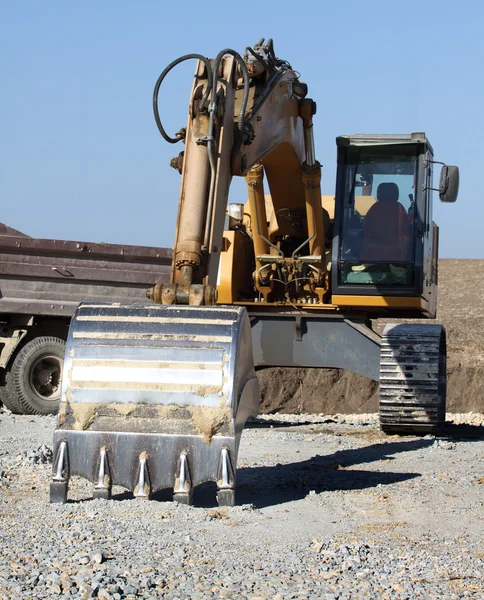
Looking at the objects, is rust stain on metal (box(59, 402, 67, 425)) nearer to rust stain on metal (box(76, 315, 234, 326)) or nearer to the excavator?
the excavator

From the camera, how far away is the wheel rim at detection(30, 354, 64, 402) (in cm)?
1143

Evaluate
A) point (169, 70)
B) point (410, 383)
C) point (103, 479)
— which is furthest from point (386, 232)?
point (103, 479)

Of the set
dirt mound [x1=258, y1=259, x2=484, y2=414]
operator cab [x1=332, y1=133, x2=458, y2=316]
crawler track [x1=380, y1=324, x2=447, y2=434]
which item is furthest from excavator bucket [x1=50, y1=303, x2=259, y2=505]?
dirt mound [x1=258, y1=259, x2=484, y2=414]

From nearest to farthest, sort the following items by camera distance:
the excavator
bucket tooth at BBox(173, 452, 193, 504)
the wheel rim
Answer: bucket tooth at BBox(173, 452, 193, 504), the excavator, the wheel rim

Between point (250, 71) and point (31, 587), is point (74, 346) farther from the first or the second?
point (250, 71)

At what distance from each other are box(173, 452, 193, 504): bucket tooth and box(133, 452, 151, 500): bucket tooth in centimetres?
16

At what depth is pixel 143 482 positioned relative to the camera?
5.33 meters

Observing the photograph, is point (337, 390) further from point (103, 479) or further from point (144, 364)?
point (103, 479)

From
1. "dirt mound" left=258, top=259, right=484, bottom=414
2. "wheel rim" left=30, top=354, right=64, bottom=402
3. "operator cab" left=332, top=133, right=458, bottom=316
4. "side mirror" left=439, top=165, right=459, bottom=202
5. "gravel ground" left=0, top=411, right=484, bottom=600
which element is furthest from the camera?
"dirt mound" left=258, top=259, right=484, bottom=414

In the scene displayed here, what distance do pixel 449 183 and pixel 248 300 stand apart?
268cm

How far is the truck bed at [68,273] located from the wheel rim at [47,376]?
0.58 meters

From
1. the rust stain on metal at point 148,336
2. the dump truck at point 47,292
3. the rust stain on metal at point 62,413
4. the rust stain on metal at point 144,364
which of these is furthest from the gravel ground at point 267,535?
the dump truck at point 47,292

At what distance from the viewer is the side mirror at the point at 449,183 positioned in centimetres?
890

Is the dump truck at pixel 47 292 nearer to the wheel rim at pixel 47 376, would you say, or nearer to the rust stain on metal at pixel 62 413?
the wheel rim at pixel 47 376
